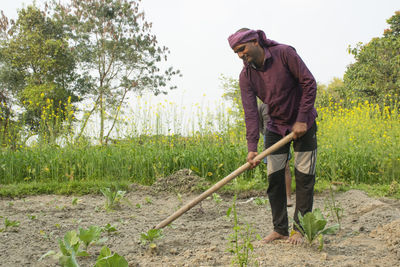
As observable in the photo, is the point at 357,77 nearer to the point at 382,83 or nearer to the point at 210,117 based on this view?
the point at 382,83

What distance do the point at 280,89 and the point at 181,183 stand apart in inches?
141

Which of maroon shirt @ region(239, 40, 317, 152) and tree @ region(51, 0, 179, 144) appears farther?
tree @ region(51, 0, 179, 144)

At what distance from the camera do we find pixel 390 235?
10.4 ft

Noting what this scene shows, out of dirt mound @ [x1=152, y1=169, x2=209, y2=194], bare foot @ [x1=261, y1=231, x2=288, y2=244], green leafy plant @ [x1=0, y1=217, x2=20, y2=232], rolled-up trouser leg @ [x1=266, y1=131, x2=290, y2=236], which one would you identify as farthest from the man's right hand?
dirt mound @ [x1=152, y1=169, x2=209, y2=194]

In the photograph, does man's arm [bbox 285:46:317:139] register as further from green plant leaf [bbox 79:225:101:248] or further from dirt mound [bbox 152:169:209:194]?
dirt mound [bbox 152:169:209:194]

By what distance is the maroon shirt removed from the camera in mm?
2910

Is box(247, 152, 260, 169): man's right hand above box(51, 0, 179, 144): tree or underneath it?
underneath

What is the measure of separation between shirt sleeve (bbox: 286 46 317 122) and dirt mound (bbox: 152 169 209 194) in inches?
135

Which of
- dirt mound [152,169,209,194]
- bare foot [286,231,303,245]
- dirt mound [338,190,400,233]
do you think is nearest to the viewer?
bare foot [286,231,303,245]

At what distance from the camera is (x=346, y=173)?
7207mm

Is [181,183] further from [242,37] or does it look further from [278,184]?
[242,37]

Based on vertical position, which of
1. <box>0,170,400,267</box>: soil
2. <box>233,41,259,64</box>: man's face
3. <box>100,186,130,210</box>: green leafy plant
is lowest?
<box>0,170,400,267</box>: soil

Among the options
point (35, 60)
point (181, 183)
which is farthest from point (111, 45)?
point (181, 183)

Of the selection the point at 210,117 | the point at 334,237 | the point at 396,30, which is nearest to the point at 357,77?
the point at 396,30
